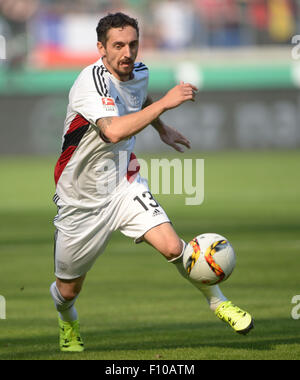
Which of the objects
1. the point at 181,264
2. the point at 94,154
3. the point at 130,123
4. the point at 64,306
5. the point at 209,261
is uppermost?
the point at 130,123

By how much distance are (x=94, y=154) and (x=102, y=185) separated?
25 cm

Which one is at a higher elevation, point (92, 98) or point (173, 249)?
point (92, 98)

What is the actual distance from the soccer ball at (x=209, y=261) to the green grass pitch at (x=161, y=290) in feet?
1.80

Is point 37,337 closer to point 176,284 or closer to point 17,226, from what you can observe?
point 176,284

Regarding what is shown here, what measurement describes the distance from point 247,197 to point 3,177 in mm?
8642

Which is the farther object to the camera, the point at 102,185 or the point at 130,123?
the point at 102,185

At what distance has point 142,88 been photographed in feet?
24.6

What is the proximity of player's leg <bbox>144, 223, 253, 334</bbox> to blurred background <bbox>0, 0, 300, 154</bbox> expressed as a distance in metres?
24.1

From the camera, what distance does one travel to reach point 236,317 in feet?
22.2

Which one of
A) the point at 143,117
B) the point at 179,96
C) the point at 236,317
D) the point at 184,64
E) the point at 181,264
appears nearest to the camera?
the point at 179,96

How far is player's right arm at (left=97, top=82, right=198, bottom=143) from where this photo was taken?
641 centimetres

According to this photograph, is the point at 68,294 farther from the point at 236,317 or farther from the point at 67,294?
the point at 236,317

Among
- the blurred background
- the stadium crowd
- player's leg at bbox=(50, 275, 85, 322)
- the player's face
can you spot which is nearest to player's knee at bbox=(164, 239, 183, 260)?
player's leg at bbox=(50, 275, 85, 322)

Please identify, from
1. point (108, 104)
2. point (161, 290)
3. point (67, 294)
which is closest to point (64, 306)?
point (67, 294)
